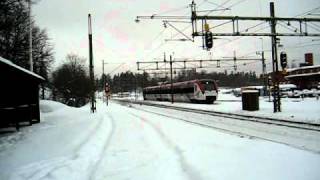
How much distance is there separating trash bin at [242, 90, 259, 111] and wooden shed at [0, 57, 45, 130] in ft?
51.2

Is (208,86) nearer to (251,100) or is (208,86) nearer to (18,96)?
(251,100)

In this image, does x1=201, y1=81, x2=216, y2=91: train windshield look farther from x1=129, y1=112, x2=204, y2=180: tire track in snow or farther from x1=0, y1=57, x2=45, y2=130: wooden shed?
x1=129, y1=112, x2=204, y2=180: tire track in snow

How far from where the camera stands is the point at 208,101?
4672 centimetres

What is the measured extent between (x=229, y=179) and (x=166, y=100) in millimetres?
56684

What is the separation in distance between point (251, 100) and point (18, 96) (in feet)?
55.7

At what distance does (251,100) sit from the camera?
30109 millimetres

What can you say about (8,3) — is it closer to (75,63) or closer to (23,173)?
(23,173)

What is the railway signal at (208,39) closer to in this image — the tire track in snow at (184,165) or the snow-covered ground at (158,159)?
the snow-covered ground at (158,159)

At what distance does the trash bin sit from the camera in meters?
30.0

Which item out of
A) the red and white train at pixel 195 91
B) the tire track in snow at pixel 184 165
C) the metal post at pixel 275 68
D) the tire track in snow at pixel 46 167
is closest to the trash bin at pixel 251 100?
the metal post at pixel 275 68

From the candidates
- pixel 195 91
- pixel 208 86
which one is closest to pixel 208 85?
pixel 208 86

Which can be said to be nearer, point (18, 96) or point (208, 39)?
point (208, 39)

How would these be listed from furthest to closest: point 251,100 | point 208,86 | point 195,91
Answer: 1. point 195,91
2. point 208,86
3. point 251,100

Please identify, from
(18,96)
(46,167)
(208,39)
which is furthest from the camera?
(18,96)
